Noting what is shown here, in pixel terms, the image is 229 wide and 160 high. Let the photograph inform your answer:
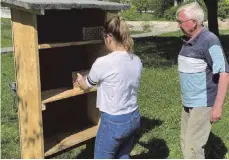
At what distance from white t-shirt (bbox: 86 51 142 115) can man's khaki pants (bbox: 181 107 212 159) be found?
0.71m

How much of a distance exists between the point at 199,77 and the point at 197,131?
20.7 inches

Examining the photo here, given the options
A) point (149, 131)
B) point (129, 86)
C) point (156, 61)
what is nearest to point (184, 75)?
point (129, 86)

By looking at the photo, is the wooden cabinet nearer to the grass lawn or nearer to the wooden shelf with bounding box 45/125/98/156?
the wooden shelf with bounding box 45/125/98/156

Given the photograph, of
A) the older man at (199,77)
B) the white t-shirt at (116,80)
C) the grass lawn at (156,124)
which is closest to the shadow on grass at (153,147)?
the grass lawn at (156,124)

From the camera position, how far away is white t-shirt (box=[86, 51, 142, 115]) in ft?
11.2

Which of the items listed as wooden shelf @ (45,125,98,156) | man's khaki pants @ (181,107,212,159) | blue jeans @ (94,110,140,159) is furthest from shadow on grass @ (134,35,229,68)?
blue jeans @ (94,110,140,159)

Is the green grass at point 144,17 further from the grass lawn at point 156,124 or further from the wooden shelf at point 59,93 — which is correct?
the wooden shelf at point 59,93

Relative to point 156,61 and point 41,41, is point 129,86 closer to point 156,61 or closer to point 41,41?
point 41,41

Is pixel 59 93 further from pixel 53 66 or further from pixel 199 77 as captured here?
pixel 199 77

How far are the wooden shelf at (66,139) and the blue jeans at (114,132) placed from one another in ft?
2.60

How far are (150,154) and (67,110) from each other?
119 centimetres

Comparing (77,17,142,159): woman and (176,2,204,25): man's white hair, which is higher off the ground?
(176,2,204,25): man's white hair

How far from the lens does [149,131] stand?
237 inches

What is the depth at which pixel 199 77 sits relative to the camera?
3.84m
